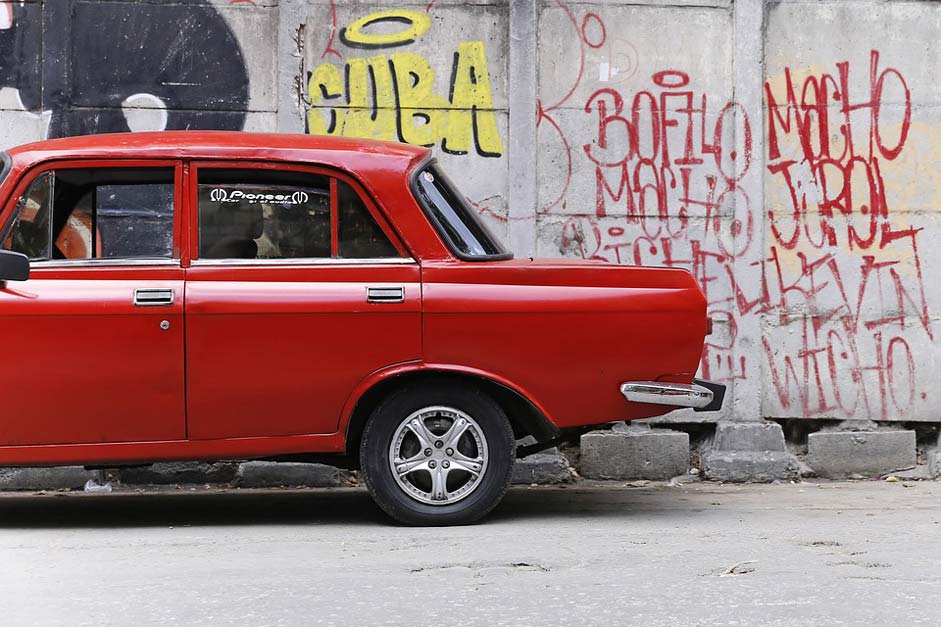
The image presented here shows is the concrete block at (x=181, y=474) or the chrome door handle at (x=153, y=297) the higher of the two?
the chrome door handle at (x=153, y=297)

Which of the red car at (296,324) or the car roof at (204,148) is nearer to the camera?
the red car at (296,324)

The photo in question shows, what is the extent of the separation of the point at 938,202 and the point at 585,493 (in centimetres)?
332

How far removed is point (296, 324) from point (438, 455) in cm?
95

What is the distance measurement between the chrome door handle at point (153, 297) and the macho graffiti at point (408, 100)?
3.20 meters

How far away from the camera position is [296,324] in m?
6.54

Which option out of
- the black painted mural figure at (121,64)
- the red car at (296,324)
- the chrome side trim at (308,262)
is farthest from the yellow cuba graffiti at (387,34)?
the chrome side trim at (308,262)

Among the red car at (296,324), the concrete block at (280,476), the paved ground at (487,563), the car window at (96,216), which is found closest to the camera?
the paved ground at (487,563)

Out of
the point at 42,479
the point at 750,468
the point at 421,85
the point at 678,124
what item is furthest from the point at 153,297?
the point at 750,468

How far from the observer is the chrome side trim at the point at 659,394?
262 inches

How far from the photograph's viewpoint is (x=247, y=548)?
6090 millimetres

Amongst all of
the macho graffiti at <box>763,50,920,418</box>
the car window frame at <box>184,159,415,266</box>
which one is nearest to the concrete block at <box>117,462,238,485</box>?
the car window frame at <box>184,159,415,266</box>

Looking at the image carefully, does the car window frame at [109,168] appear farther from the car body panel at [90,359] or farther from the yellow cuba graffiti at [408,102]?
the yellow cuba graffiti at [408,102]

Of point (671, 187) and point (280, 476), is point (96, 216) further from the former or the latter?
point (671, 187)

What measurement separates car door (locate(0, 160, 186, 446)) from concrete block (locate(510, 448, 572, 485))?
122 inches
